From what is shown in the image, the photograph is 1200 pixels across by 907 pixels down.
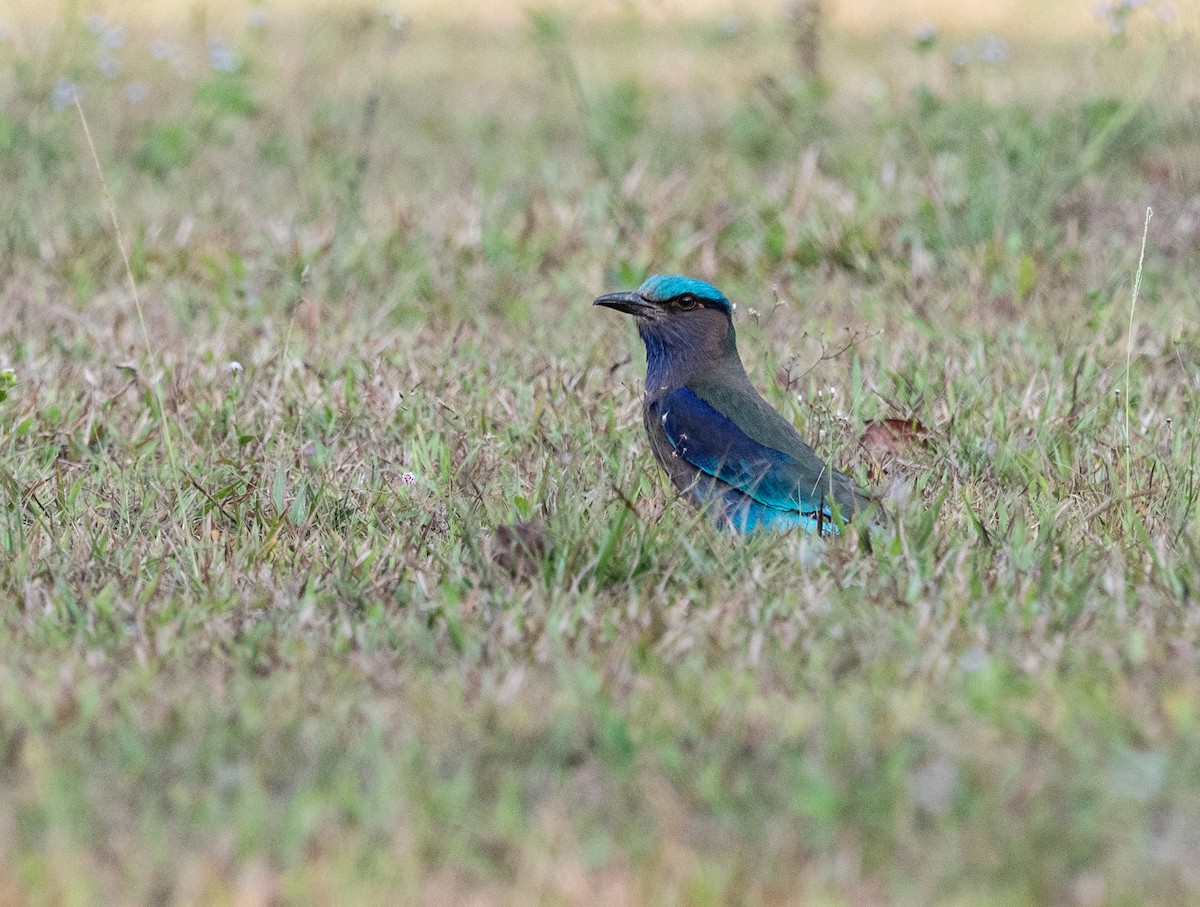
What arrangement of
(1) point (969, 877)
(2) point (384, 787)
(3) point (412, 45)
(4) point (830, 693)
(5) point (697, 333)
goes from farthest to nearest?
(3) point (412, 45), (5) point (697, 333), (4) point (830, 693), (2) point (384, 787), (1) point (969, 877)

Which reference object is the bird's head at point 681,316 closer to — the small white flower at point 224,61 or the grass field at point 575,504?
the grass field at point 575,504

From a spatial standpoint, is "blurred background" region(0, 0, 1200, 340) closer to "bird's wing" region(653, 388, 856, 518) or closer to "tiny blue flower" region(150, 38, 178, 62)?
"tiny blue flower" region(150, 38, 178, 62)

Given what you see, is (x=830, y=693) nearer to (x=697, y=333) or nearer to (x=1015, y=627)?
(x=1015, y=627)

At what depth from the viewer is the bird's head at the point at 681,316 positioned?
14.4 ft

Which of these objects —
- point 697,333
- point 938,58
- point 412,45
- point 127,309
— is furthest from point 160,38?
point 697,333

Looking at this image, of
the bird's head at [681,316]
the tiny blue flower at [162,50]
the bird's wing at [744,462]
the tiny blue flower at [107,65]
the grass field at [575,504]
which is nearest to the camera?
the grass field at [575,504]

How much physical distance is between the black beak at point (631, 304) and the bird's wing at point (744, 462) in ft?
1.33

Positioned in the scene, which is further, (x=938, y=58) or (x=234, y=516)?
(x=938, y=58)

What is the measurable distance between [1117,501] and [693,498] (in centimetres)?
92

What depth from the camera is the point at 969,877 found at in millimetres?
2205

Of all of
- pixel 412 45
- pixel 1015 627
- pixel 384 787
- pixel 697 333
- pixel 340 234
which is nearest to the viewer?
pixel 384 787

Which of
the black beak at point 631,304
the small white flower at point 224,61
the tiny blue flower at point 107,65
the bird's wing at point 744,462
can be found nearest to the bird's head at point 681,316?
the black beak at point 631,304

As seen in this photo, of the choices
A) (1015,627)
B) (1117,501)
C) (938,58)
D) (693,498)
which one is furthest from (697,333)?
(938,58)

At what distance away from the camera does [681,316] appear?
4.41 meters
